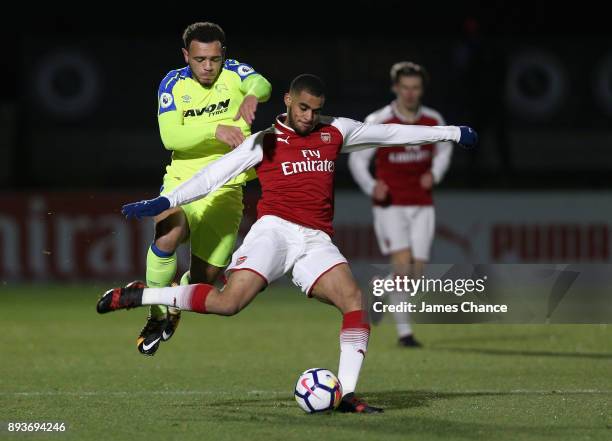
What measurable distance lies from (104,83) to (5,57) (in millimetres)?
2239

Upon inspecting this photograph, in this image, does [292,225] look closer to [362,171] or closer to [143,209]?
[143,209]

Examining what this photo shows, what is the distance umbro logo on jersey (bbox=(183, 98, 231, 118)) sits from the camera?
8.87m

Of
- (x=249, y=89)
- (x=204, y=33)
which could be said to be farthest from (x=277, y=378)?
(x=204, y=33)

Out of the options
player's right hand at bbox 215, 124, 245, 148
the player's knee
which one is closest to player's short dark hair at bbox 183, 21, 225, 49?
player's right hand at bbox 215, 124, 245, 148

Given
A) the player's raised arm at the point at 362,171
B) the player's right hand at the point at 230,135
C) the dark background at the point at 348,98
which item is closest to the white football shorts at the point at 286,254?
the player's right hand at the point at 230,135

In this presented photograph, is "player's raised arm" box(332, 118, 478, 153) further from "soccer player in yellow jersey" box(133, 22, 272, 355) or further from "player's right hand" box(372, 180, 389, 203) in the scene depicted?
"player's right hand" box(372, 180, 389, 203)

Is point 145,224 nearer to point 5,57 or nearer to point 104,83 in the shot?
point 104,83

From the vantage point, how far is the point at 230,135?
26.9ft

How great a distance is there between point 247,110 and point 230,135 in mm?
189

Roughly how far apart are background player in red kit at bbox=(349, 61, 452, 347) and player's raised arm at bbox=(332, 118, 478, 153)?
4.01m

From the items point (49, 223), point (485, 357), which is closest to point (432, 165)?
point (485, 357)

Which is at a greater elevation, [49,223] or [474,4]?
[474,4]

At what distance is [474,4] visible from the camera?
864 inches

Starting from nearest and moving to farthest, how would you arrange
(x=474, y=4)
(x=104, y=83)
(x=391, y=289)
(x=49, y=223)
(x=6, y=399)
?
(x=6, y=399), (x=391, y=289), (x=49, y=223), (x=104, y=83), (x=474, y=4)
